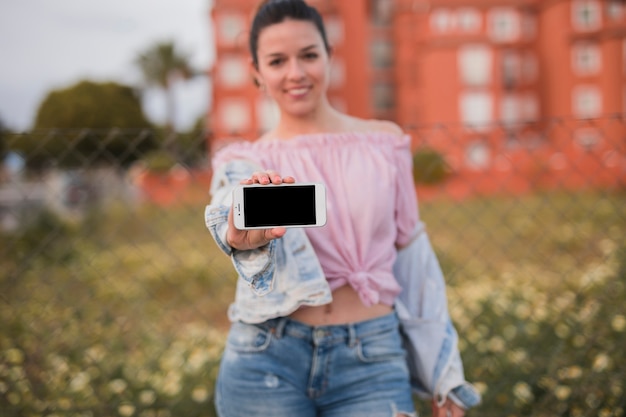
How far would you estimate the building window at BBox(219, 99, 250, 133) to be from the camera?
2836 centimetres

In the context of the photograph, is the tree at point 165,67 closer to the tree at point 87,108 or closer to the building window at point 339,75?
the tree at point 87,108

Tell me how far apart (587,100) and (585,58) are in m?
1.96

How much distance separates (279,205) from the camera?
1215 millimetres

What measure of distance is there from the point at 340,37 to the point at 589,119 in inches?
1128

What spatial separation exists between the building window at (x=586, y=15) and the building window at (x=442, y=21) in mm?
5393

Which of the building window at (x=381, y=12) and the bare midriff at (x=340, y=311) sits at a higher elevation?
the building window at (x=381, y=12)

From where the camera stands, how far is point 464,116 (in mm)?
27734

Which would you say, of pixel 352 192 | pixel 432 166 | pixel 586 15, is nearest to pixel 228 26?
pixel 586 15

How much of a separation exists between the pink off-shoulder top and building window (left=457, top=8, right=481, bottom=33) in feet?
92.4

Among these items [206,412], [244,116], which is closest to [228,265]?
[206,412]

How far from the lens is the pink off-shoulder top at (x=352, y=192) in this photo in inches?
59.4

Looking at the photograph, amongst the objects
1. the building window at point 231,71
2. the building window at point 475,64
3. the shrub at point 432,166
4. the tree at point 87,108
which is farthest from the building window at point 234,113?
the shrub at point 432,166

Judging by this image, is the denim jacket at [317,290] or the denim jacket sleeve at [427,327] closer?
the denim jacket at [317,290]

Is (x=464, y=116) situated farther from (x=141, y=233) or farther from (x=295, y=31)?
(x=295, y=31)
